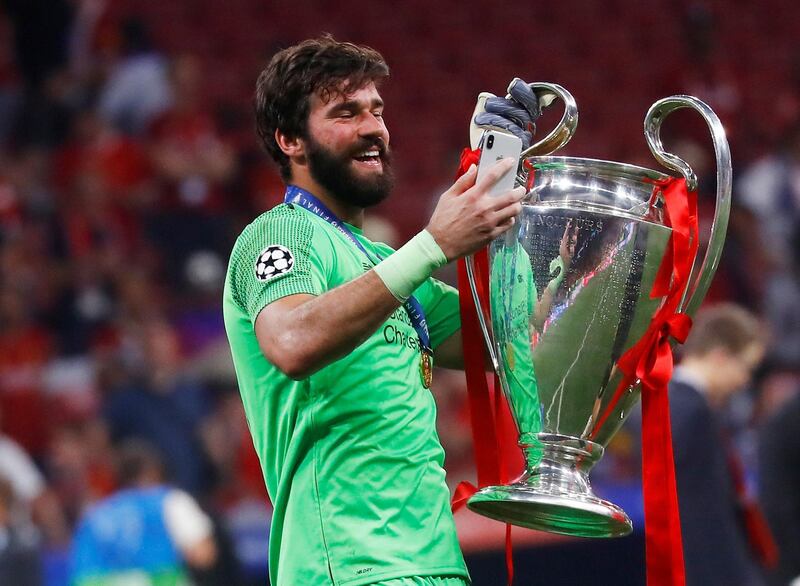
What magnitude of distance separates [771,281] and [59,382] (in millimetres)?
3512

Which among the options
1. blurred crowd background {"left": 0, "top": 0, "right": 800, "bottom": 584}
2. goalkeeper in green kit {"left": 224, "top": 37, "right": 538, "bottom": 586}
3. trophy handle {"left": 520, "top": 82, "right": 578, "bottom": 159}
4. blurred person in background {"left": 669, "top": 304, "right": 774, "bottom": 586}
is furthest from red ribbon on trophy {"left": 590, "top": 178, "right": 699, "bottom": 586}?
blurred crowd background {"left": 0, "top": 0, "right": 800, "bottom": 584}

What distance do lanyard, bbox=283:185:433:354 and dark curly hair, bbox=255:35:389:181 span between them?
0.06 metres

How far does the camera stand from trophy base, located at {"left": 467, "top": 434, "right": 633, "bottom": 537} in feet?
7.54

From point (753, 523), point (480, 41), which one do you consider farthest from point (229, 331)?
point (480, 41)

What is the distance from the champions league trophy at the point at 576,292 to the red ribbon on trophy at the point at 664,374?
0.05 feet

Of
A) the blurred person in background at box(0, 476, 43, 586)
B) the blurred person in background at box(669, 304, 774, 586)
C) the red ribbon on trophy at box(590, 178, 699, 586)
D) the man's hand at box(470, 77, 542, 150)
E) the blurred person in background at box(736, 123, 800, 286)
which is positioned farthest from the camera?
the blurred person in background at box(736, 123, 800, 286)

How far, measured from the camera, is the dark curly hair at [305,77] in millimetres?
2479

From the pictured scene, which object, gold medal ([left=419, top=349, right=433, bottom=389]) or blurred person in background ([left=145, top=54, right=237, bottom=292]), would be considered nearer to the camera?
gold medal ([left=419, top=349, right=433, bottom=389])

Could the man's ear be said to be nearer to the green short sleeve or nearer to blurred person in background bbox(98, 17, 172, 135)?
the green short sleeve

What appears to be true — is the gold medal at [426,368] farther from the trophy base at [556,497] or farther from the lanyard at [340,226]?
the trophy base at [556,497]

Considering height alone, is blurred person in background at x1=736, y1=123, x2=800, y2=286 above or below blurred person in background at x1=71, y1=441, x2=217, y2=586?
above

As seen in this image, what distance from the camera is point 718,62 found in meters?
8.80

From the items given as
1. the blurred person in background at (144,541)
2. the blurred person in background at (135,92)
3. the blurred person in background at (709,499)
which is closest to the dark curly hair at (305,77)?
the blurred person in background at (709,499)

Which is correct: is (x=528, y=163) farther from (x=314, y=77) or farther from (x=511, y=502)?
(x=511, y=502)
